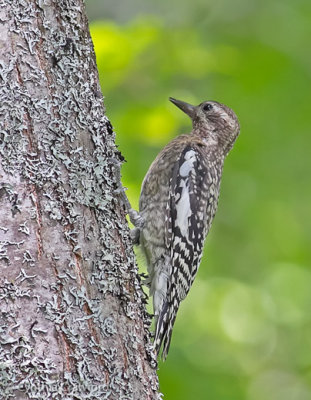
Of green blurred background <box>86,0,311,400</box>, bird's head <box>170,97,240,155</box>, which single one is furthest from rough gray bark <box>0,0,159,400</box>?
bird's head <box>170,97,240,155</box>

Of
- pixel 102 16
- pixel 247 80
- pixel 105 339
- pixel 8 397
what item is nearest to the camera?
pixel 8 397

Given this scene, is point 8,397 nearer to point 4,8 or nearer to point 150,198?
point 4,8

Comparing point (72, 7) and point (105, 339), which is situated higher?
point (72, 7)

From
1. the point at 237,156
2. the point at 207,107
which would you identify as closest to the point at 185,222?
the point at 207,107

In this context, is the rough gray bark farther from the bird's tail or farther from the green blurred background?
the green blurred background

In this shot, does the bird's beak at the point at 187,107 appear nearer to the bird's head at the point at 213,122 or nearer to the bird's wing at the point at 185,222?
the bird's head at the point at 213,122

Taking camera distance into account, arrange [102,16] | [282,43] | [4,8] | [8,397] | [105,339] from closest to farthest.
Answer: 1. [8,397]
2. [105,339]
3. [4,8]
4. [282,43]
5. [102,16]

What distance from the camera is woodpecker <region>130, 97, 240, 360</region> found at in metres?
4.95

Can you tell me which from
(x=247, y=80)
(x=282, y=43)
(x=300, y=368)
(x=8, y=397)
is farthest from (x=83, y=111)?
(x=300, y=368)

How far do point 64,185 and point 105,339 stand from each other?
0.60m

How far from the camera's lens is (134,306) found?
2.95m

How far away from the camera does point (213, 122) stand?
5895 mm

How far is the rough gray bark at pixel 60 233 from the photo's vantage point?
2602 mm

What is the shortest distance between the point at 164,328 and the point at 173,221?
75cm
